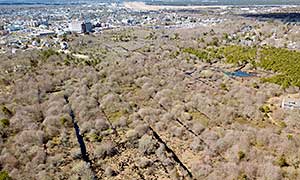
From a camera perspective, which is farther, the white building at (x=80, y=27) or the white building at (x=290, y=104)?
the white building at (x=80, y=27)

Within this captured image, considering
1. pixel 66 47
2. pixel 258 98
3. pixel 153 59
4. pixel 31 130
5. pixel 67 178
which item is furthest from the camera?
pixel 66 47

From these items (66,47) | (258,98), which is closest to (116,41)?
(66,47)

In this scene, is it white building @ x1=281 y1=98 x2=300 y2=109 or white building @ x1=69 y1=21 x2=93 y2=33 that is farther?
white building @ x1=69 y1=21 x2=93 y2=33

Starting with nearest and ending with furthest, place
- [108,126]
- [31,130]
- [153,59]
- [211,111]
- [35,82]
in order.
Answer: [31,130] → [108,126] → [211,111] → [35,82] → [153,59]

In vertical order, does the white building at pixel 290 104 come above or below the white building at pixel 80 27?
above

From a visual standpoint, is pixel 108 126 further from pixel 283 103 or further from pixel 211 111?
pixel 283 103

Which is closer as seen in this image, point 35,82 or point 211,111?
point 211,111

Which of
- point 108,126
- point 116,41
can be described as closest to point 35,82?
point 108,126

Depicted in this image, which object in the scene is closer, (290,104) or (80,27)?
(290,104)

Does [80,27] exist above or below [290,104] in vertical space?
below

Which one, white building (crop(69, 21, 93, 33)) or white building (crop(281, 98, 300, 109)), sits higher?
white building (crop(281, 98, 300, 109))
